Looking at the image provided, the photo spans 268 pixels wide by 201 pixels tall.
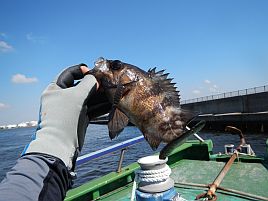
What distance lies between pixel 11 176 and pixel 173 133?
138 cm

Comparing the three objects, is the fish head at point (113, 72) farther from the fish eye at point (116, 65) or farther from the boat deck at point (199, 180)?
the boat deck at point (199, 180)

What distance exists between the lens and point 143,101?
8.68 ft

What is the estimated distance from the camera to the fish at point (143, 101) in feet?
8.00

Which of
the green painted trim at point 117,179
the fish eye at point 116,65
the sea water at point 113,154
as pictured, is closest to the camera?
the fish eye at point 116,65

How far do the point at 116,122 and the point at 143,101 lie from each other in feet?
1.17

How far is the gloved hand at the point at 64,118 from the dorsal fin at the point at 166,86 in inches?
27.1

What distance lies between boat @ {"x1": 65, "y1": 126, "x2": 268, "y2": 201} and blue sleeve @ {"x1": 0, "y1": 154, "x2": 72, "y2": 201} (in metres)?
2.73

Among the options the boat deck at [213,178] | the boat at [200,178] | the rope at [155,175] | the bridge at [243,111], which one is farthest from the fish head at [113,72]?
the bridge at [243,111]

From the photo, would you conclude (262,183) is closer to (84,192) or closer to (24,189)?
(84,192)

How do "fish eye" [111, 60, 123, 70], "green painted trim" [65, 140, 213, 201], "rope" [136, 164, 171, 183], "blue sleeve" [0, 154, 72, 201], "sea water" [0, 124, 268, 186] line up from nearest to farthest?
"blue sleeve" [0, 154, 72, 201], "fish eye" [111, 60, 123, 70], "rope" [136, 164, 171, 183], "green painted trim" [65, 140, 213, 201], "sea water" [0, 124, 268, 186]

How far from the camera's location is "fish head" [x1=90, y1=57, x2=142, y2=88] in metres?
2.79

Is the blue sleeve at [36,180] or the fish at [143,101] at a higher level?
the fish at [143,101]

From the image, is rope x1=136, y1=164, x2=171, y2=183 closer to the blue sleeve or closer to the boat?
the boat

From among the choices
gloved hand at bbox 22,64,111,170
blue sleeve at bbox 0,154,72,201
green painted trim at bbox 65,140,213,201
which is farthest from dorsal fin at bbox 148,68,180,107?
green painted trim at bbox 65,140,213,201
